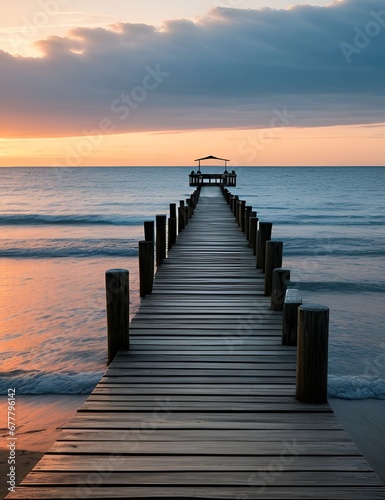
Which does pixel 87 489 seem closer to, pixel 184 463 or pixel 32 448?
pixel 184 463

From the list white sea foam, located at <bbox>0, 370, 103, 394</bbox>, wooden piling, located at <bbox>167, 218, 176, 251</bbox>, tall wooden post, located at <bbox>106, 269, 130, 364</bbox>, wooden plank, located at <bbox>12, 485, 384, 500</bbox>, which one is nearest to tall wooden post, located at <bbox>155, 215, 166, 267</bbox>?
wooden piling, located at <bbox>167, 218, 176, 251</bbox>

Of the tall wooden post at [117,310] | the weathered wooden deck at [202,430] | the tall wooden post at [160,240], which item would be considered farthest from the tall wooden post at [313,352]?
the tall wooden post at [160,240]

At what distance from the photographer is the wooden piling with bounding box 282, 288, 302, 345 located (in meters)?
5.36

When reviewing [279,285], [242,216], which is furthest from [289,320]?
[242,216]

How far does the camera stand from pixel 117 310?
17.3 feet

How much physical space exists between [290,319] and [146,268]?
3023mm

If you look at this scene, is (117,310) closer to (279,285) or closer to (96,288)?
(279,285)

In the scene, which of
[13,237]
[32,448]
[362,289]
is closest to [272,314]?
[32,448]

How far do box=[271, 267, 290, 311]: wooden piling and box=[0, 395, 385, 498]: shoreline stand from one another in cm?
159

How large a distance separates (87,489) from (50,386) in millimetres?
4964

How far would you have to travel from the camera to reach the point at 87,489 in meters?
2.89

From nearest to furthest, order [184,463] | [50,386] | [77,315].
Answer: [184,463] < [50,386] < [77,315]

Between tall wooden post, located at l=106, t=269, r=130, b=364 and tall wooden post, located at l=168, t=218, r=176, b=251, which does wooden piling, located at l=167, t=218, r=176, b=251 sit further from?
tall wooden post, located at l=106, t=269, r=130, b=364

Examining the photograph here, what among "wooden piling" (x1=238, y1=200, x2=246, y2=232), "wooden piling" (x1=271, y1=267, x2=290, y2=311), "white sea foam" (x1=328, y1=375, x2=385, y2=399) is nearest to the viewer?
"wooden piling" (x1=271, y1=267, x2=290, y2=311)
